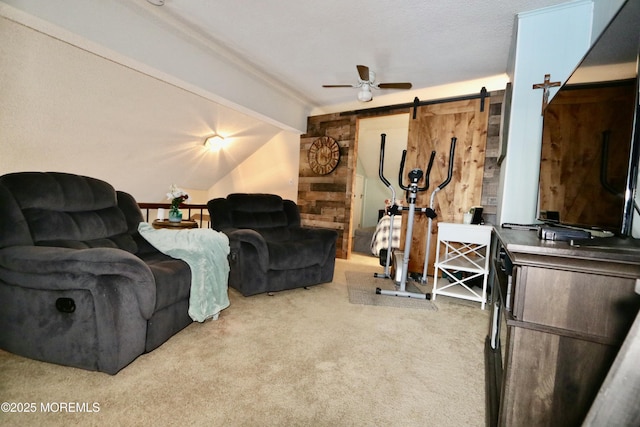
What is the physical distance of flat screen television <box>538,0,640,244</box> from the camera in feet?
3.14

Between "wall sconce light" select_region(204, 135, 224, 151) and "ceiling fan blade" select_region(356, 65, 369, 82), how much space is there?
2701 mm

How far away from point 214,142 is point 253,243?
281cm

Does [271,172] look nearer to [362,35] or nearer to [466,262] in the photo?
[362,35]

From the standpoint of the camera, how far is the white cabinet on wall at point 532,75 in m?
2.04

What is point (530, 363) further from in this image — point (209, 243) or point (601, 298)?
point (209, 243)

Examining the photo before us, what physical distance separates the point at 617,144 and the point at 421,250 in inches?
117

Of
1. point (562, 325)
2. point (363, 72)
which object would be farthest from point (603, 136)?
point (363, 72)

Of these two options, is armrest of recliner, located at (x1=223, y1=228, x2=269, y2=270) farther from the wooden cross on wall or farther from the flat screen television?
the wooden cross on wall

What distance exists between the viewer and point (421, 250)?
3.87 meters

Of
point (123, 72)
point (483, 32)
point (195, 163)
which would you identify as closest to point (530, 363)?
point (483, 32)

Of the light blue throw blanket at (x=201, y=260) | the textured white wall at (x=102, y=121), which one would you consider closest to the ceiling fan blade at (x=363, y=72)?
the light blue throw blanket at (x=201, y=260)

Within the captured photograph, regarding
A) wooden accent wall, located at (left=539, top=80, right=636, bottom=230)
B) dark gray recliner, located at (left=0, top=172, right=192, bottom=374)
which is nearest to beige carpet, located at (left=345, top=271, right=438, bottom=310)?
wooden accent wall, located at (left=539, top=80, right=636, bottom=230)

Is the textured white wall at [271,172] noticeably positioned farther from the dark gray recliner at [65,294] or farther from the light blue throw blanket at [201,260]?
the dark gray recliner at [65,294]

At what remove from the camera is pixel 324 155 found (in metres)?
4.86
